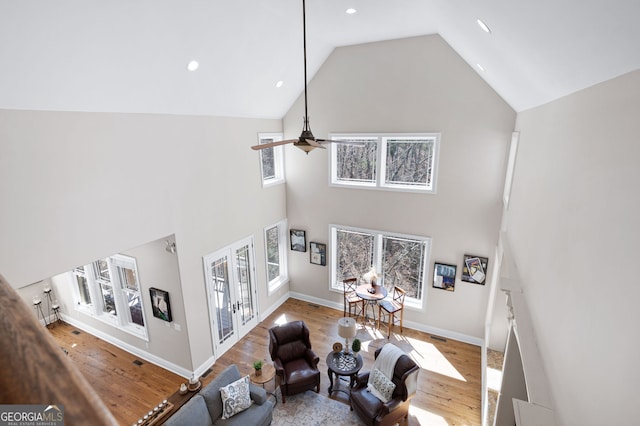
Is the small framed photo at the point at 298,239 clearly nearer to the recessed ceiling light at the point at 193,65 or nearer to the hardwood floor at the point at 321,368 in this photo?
the hardwood floor at the point at 321,368

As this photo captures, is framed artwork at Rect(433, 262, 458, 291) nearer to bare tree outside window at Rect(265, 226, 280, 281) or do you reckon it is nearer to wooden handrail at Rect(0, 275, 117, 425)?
bare tree outside window at Rect(265, 226, 280, 281)

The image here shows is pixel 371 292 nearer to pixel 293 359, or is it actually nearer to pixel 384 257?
pixel 384 257

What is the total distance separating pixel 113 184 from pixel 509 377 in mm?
5514

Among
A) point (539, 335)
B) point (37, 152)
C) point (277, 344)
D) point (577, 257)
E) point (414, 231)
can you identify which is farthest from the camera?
point (414, 231)

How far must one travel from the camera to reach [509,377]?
373cm

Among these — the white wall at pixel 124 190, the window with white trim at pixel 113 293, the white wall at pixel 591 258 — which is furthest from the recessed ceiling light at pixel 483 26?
the window with white trim at pixel 113 293

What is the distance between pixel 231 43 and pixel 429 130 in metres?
4.06

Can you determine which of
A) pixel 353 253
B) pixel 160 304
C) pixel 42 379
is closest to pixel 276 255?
pixel 353 253

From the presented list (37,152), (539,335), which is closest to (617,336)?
(539,335)

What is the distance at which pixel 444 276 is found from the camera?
276 inches

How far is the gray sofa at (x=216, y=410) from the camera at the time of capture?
443cm

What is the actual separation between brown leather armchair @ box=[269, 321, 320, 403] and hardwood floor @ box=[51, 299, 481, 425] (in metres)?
0.47

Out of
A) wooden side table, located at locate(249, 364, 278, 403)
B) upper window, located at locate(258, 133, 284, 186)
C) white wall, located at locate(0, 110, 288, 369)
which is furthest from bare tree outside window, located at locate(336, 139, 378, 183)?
wooden side table, located at locate(249, 364, 278, 403)

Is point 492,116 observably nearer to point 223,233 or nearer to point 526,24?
point 526,24
